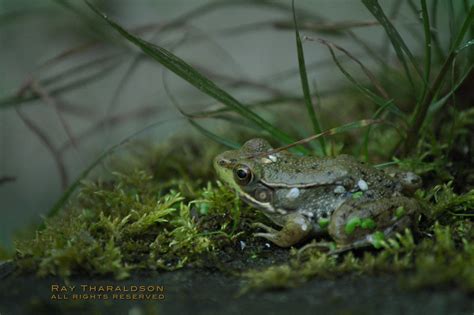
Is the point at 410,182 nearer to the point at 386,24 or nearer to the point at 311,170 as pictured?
the point at 311,170

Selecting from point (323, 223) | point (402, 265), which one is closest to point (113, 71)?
point (323, 223)

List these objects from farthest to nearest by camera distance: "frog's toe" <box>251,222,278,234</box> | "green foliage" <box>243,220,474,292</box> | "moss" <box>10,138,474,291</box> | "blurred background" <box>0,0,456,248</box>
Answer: "blurred background" <box>0,0,456,248</box> < "frog's toe" <box>251,222,278,234</box> < "moss" <box>10,138,474,291</box> < "green foliage" <box>243,220,474,292</box>

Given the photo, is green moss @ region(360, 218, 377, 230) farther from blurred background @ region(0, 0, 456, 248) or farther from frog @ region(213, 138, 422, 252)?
blurred background @ region(0, 0, 456, 248)

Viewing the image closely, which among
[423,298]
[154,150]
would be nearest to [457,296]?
[423,298]

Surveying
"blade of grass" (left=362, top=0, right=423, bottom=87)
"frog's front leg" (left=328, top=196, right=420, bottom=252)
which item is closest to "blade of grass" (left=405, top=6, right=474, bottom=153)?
"blade of grass" (left=362, top=0, right=423, bottom=87)

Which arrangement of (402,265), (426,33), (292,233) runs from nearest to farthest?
(402,265) < (292,233) < (426,33)

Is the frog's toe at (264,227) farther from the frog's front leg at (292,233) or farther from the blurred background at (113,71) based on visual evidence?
the blurred background at (113,71)
